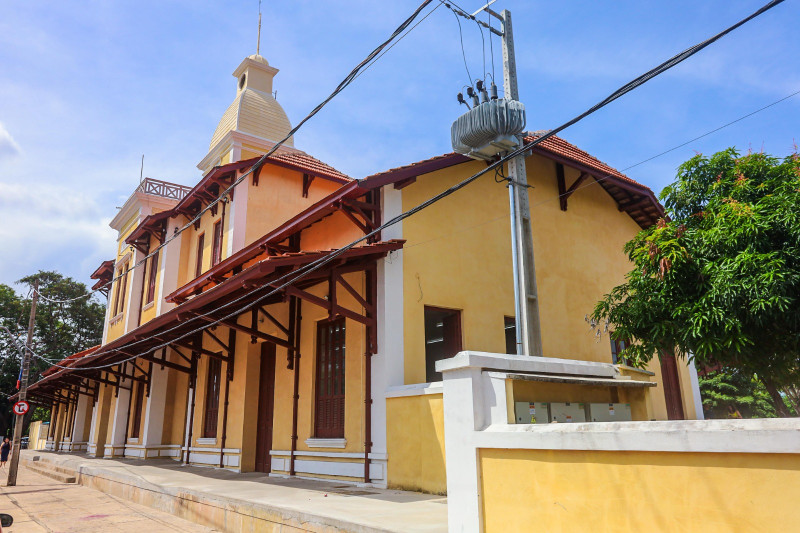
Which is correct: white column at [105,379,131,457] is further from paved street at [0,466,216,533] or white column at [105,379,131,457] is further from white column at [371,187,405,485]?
white column at [371,187,405,485]

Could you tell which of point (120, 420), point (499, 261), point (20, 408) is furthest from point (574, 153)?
point (120, 420)

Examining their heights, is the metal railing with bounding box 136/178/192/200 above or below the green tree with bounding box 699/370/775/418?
above

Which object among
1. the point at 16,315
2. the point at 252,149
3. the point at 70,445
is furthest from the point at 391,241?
the point at 16,315

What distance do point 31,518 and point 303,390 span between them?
210 inches

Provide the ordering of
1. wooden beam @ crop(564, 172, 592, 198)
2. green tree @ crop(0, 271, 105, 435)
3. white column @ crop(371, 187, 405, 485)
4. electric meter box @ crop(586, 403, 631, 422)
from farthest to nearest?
1. green tree @ crop(0, 271, 105, 435)
2. wooden beam @ crop(564, 172, 592, 198)
3. white column @ crop(371, 187, 405, 485)
4. electric meter box @ crop(586, 403, 631, 422)

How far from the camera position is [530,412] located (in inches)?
227

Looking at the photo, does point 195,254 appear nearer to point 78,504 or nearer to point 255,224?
point 255,224

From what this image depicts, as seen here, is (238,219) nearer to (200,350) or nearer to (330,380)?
(200,350)

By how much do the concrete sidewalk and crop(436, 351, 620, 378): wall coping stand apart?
1.58 metres

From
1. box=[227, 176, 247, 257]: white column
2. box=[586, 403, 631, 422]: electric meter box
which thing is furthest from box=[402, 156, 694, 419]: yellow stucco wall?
box=[227, 176, 247, 257]: white column

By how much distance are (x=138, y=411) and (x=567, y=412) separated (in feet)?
63.0

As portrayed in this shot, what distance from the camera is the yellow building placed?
30.0ft

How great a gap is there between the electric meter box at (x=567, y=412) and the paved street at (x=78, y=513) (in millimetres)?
5272

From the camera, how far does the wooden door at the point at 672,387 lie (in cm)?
1417
